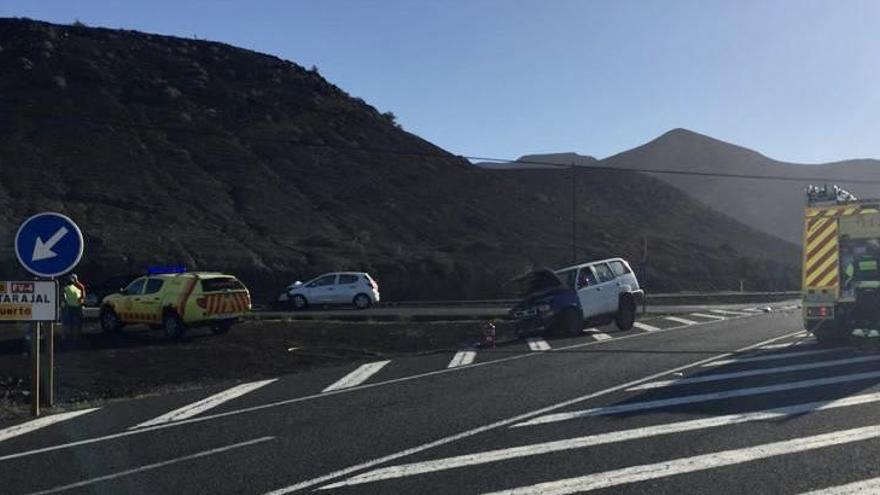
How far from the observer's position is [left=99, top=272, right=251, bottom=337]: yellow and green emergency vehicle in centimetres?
2203

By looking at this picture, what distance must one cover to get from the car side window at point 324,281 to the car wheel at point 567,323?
1615 centimetres

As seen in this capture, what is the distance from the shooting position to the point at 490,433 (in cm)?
948

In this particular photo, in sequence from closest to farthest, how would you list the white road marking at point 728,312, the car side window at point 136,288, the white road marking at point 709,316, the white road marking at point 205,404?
the white road marking at point 205,404 < the car side window at point 136,288 < the white road marking at point 709,316 < the white road marking at point 728,312

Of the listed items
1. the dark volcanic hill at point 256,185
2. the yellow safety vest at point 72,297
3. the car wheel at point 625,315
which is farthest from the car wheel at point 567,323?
the dark volcanic hill at point 256,185

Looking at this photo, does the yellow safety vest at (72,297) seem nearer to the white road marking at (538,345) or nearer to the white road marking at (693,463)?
the white road marking at (538,345)

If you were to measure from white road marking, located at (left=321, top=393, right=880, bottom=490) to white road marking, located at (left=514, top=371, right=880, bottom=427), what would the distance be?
0.95m

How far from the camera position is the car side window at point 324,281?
3700 cm

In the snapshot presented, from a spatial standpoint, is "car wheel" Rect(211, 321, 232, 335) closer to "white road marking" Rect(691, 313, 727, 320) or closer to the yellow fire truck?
the yellow fire truck

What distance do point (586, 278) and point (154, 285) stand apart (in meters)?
10.6

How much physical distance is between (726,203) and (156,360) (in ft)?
365

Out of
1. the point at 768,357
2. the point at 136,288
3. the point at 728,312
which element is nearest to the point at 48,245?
the point at 136,288

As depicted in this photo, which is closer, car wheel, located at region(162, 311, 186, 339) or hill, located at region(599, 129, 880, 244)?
car wheel, located at region(162, 311, 186, 339)

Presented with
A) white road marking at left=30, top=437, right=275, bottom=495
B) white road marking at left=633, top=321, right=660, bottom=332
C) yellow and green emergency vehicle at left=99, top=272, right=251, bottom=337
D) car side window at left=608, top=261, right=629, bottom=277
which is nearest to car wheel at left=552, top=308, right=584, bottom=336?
white road marking at left=633, top=321, right=660, bottom=332

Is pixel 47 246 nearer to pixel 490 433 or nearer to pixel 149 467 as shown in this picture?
pixel 149 467
